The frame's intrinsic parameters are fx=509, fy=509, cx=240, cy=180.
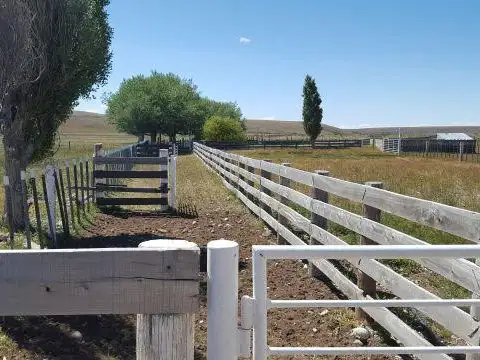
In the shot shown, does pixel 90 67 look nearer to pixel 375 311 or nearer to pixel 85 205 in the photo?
pixel 85 205

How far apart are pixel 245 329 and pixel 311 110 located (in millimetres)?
71091

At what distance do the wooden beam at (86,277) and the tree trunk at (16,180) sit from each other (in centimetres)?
809

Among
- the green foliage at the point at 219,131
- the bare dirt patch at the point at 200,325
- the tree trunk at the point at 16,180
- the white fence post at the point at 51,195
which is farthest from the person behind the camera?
the green foliage at the point at 219,131

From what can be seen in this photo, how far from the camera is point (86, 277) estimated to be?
6.05ft

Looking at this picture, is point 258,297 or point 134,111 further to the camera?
point 134,111

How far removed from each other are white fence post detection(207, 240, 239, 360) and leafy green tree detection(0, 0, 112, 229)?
7.43 m

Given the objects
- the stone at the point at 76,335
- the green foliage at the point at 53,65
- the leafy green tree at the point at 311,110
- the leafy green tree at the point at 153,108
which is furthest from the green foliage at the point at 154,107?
the stone at the point at 76,335

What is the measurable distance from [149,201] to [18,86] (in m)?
4.45

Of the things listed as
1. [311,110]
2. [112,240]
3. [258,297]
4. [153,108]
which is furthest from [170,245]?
[311,110]

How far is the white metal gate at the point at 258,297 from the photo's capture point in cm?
190

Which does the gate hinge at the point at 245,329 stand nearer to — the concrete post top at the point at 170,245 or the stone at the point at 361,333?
the concrete post top at the point at 170,245

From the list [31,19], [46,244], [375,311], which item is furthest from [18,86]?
[375,311]

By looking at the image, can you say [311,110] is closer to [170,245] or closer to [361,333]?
[361,333]

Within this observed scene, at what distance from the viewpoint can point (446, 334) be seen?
4.09m
